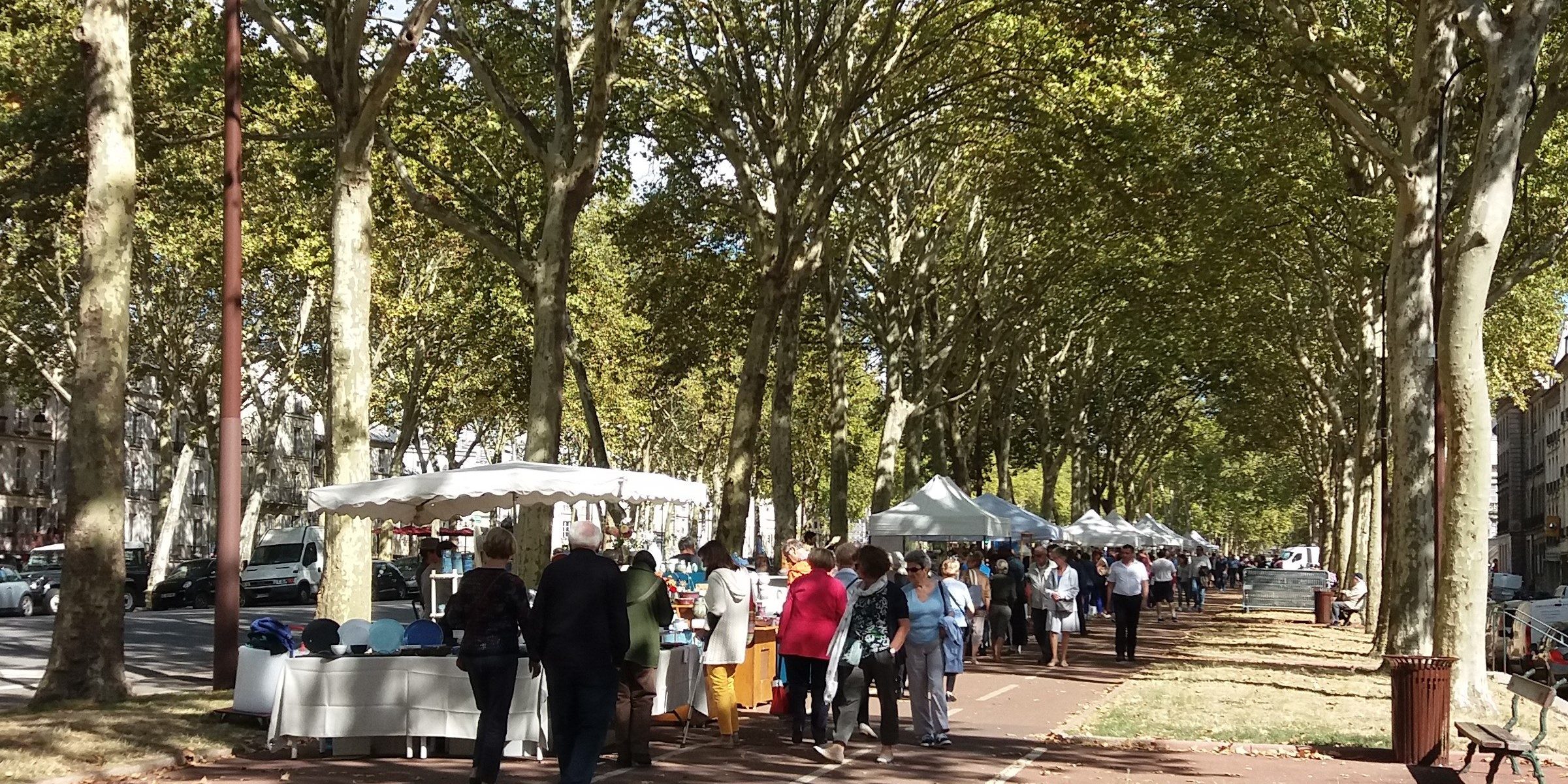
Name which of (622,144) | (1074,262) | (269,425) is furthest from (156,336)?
(1074,262)

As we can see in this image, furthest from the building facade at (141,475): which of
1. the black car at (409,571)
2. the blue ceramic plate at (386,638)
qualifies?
the blue ceramic plate at (386,638)

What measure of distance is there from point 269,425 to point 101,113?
37.6 meters

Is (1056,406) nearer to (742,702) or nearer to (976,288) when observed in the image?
(976,288)

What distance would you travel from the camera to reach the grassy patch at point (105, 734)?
1116cm

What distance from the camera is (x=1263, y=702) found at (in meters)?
17.6

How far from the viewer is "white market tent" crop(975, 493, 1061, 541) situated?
105 ft

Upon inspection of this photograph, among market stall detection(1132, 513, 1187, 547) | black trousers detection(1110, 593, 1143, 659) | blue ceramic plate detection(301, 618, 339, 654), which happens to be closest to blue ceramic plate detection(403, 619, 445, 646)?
blue ceramic plate detection(301, 618, 339, 654)

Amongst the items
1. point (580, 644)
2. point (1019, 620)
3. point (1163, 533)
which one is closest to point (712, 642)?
point (580, 644)

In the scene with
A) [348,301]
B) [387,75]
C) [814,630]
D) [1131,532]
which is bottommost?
[814,630]

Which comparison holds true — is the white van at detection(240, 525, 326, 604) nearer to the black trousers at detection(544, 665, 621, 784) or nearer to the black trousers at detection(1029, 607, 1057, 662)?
the black trousers at detection(1029, 607, 1057, 662)

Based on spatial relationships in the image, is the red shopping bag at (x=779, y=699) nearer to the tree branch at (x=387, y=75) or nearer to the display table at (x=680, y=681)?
the display table at (x=680, y=681)

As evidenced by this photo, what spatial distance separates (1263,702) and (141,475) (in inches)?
2812

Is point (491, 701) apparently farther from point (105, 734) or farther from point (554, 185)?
point (554, 185)

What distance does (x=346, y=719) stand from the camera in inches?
490
